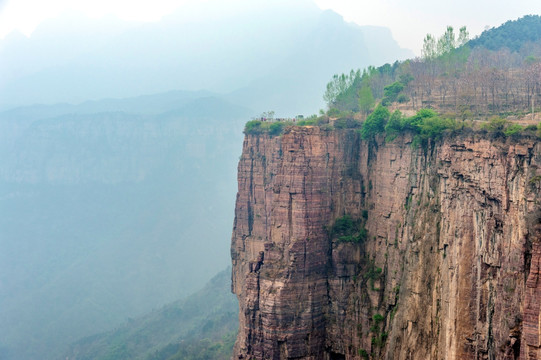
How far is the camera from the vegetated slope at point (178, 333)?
3329 inches

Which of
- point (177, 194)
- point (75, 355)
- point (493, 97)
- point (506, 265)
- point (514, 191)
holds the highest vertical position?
point (493, 97)

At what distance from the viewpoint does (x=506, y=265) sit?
3259 centimetres

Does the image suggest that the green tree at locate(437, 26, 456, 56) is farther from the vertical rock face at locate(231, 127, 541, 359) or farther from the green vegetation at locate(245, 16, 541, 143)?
the vertical rock face at locate(231, 127, 541, 359)

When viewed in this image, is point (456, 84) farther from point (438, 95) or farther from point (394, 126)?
point (394, 126)

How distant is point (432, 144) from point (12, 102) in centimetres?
15484

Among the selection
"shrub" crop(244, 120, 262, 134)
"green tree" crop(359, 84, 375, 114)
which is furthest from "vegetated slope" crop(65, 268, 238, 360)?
"green tree" crop(359, 84, 375, 114)

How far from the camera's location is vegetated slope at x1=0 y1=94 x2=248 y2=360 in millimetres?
123938

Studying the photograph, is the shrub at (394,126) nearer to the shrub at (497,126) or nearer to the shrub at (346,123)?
the shrub at (346,123)

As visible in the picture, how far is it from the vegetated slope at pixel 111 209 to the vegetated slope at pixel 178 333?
12.2m

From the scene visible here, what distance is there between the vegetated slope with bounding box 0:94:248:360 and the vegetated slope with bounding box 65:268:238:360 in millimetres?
12217

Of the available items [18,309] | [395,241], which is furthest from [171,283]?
[395,241]

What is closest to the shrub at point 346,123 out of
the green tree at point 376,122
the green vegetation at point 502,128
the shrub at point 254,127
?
the green tree at point 376,122

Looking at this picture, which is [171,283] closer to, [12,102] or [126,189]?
[126,189]

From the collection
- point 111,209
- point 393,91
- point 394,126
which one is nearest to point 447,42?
point 393,91
